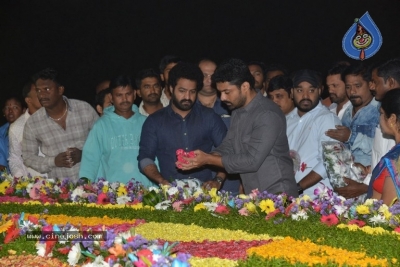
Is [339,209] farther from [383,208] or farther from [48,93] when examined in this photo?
[48,93]

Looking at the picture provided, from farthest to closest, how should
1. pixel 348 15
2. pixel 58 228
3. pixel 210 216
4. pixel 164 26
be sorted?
1. pixel 164 26
2. pixel 348 15
3. pixel 210 216
4. pixel 58 228

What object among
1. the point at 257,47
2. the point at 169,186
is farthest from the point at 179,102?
the point at 257,47

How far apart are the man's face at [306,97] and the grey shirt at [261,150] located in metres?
1.31

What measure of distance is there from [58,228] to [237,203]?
1.45m

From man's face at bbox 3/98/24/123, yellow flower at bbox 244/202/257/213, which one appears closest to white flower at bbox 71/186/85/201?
yellow flower at bbox 244/202/257/213

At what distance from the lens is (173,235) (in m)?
4.36

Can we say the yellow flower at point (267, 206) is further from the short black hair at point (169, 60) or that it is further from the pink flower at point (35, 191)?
the short black hair at point (169, 60)

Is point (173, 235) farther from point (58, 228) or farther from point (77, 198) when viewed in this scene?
point (77, 198)

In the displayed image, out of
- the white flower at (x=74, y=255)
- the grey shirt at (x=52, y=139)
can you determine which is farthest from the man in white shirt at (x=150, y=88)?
the white flower at (x=74, y=255)

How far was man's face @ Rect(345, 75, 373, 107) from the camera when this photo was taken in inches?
250

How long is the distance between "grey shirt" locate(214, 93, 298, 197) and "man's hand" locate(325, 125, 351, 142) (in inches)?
39.7

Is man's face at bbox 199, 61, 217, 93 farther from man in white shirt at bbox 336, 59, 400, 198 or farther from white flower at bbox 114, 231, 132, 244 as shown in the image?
white flower at bbox 114, 231, 132, 244

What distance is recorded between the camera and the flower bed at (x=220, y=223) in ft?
11.7

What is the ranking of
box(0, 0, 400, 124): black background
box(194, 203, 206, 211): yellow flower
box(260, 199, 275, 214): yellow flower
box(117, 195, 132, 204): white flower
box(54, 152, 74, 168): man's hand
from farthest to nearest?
box(0, 0, 400, 124): black background
box(54, 152, 74, 168): man's hand
box(117, 195, 132, 204): white flower
box(194, 203, 206, 211): yellow flower
box(260, 199, 275, 214): yellow flower
